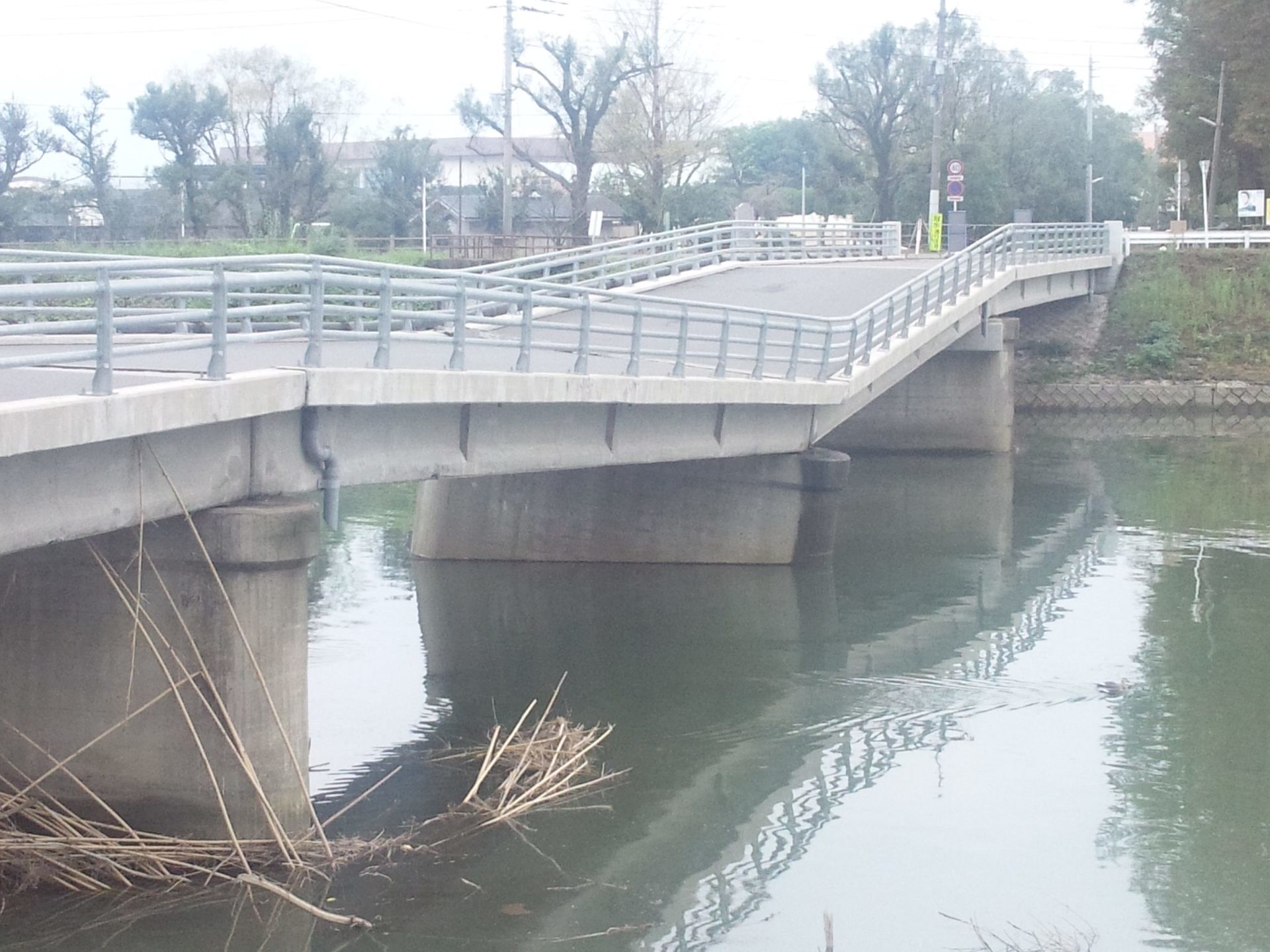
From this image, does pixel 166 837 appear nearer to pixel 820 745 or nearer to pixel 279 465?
pixel 279 465

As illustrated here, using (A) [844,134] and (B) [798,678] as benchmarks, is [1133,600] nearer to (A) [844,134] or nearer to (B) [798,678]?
(B) [798,678]

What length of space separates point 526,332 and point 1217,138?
5265 cm

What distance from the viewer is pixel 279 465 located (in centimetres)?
1230

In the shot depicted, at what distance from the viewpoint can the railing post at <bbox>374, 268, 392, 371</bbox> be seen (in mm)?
12755

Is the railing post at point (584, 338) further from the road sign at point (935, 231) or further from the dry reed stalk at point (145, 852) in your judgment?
the road sign at point (935, 231)

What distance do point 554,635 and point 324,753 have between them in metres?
5.39

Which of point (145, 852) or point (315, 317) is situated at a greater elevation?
point (315, 317)

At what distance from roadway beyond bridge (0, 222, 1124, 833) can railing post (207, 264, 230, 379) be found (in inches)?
0.7

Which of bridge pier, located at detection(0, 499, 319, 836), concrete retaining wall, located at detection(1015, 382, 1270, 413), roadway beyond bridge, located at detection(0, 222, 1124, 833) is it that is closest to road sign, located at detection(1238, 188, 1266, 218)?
concrete retaining wall, located at detection(1015, 382, 1270, 413)

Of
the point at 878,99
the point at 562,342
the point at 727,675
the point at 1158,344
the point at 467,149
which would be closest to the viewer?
the point at 727,675

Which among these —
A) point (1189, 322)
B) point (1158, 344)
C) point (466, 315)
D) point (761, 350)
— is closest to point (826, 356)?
point (761, 350)

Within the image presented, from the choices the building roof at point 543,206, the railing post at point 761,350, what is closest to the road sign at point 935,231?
the railing post at point 761,350

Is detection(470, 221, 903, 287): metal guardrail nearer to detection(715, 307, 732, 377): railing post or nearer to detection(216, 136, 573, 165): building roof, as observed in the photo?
detection(715, 307, 732, 377): railing post

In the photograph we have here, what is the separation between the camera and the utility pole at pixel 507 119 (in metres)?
58.5
